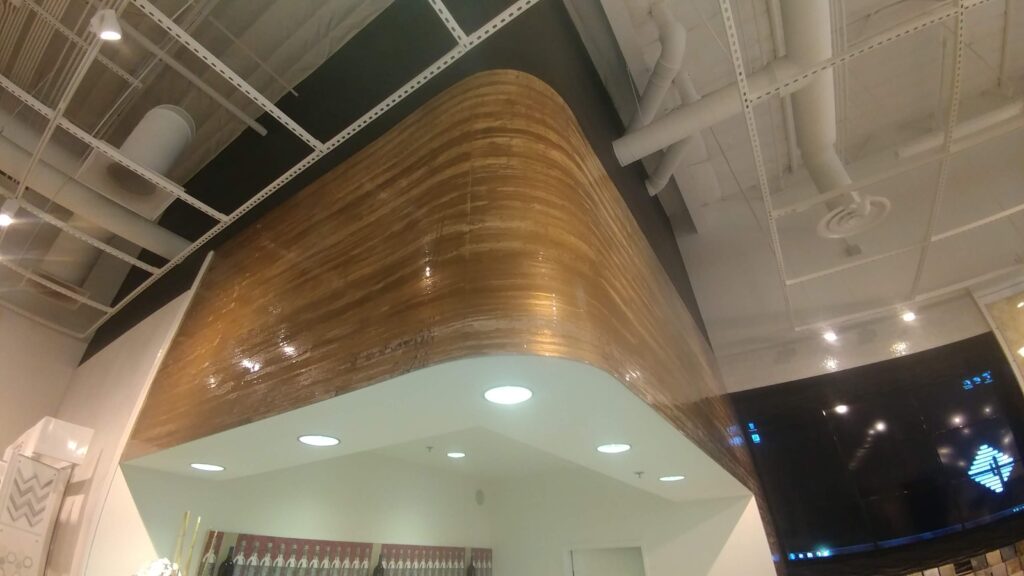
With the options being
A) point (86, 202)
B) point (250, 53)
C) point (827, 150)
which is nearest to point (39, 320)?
point (86, 202)

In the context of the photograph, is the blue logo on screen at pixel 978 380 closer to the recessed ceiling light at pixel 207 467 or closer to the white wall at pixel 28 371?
the recessed ceiling light at pixel 207 467

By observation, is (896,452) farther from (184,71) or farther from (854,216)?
(184,71)

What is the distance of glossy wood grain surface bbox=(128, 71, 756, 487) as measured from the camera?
53.2 inches

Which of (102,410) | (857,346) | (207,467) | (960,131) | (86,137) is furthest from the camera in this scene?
(857,346)

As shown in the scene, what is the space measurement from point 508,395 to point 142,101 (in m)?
3.06

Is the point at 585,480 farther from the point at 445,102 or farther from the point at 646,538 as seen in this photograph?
the point at 445,102

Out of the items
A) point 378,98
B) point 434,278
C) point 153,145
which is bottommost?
point 434,278

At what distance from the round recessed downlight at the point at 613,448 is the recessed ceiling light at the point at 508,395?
2.62ft

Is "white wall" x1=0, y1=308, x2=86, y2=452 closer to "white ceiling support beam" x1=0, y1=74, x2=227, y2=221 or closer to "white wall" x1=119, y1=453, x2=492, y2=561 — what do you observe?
"white wall" x1=119, y1=453, x2=492, y2=561

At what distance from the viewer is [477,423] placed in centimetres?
177

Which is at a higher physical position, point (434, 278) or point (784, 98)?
point (784, 98)

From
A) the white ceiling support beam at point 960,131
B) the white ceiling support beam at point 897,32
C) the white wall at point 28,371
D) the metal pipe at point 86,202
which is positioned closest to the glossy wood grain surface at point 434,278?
the metal pipe at point 86,202

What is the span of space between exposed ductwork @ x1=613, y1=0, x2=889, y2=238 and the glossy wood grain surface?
0.69 metres

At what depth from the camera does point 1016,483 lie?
10.7 feet
